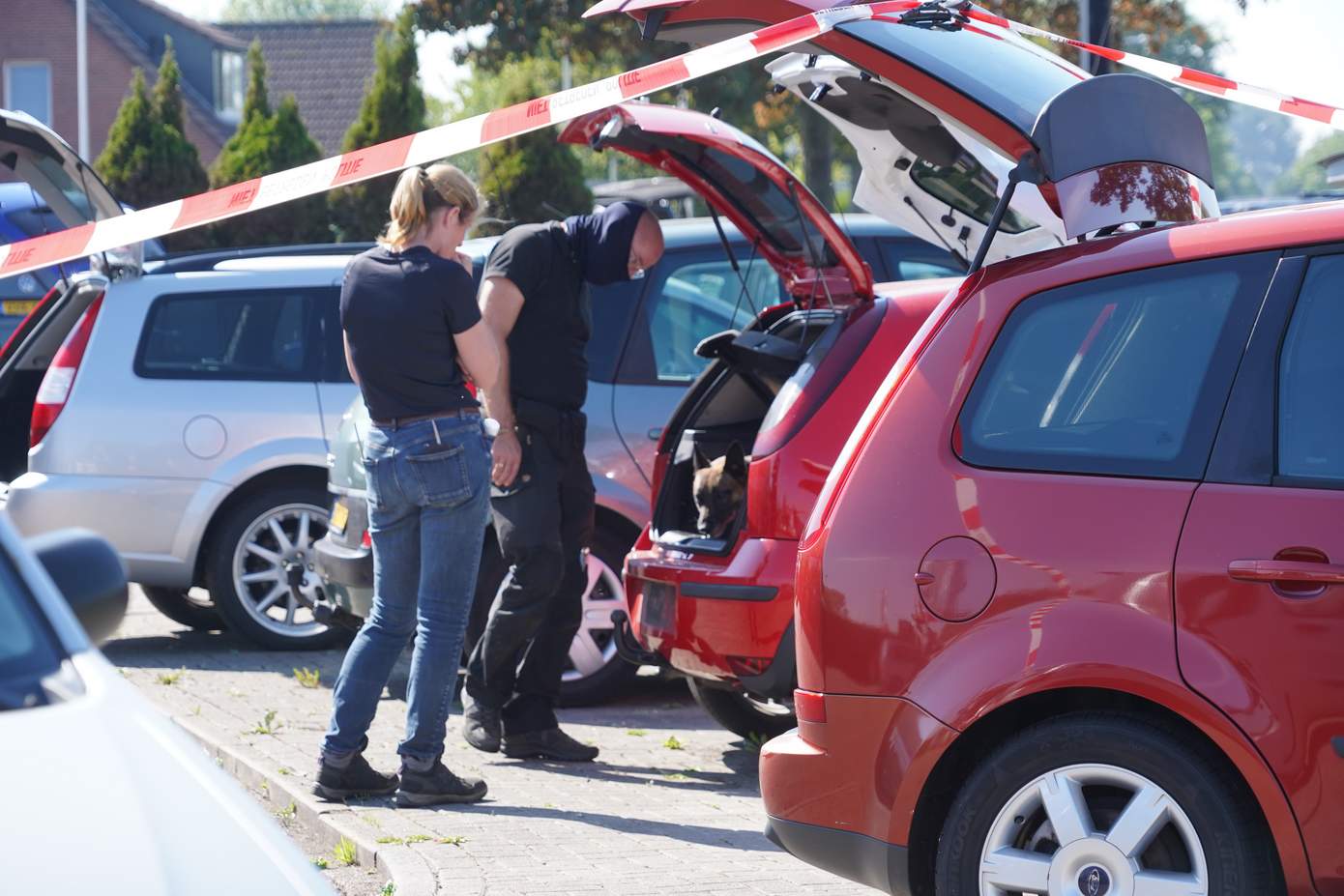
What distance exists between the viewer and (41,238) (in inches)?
218

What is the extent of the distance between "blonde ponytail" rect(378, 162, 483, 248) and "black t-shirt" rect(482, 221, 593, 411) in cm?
52

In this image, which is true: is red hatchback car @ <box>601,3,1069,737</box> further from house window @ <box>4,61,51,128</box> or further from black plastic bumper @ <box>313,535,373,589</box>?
house window @ <box>4,61,51,128</box>

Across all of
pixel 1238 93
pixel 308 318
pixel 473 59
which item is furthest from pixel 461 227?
pixel 473 59

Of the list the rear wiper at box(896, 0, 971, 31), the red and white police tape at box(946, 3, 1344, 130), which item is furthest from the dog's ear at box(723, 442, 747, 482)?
the rear wiper at box(896, 0, 971, 31)

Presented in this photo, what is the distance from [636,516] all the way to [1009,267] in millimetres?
3240

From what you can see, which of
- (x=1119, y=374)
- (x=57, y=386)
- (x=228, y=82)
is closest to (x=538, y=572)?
(x=1119, y=374)

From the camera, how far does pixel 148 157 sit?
74.1 feet

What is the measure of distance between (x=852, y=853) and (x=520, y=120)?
221 centimetres

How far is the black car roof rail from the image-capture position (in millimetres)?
8484

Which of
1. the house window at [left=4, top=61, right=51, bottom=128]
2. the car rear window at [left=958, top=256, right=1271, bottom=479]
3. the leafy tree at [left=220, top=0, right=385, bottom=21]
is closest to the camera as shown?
the car rear window at [left=958, top=256, right=1271, bottom=479]

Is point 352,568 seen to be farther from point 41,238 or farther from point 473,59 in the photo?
point 473,59

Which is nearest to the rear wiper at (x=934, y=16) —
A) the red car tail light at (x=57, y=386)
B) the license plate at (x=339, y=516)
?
the license plate at (x=339, y=516)

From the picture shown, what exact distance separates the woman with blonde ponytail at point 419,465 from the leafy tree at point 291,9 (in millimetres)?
104875

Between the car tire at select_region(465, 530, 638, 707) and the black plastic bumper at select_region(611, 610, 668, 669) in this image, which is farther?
the car tire at select_region(465, 530, 638, 707)
